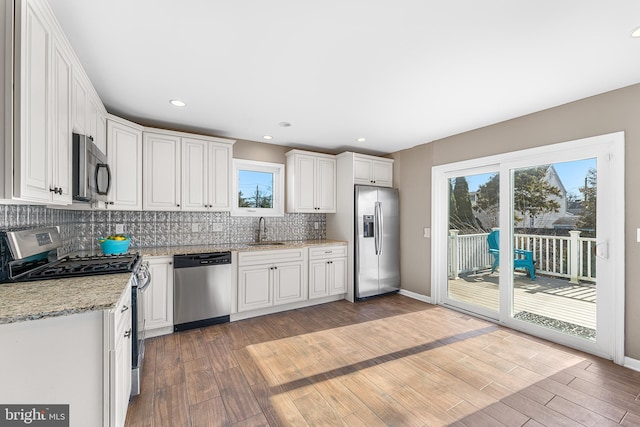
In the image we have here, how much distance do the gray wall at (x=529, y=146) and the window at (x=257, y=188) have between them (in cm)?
201

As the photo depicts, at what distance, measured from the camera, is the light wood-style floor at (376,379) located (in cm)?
188

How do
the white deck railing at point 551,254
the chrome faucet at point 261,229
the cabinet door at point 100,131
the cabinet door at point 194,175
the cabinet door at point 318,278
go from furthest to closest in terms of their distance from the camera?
the chrome faucet at point 261,229, the cabinet door at point 318,278, the cabinet door at point 194,175, the white deck railing at point 551,254, the cabinet door at point 100,131

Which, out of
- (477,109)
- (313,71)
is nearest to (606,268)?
(477,109)

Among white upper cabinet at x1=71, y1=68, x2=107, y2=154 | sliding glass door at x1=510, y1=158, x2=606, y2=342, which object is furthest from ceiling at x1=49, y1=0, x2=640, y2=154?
sliding glass door at x1=510, y1=158, x2=606, y2=342

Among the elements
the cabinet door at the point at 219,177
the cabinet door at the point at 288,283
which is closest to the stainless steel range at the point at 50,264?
the cabinet door at the point at 219,177

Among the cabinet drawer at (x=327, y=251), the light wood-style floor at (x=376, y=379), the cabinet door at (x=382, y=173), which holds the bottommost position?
the light wood-style floor at (x=376, y=379)

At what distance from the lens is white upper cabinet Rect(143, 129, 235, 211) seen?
334cm

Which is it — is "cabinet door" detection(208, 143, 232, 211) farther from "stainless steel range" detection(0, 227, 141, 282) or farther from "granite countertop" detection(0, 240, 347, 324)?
"granite countertop" detection(0, 240, 347, 324)

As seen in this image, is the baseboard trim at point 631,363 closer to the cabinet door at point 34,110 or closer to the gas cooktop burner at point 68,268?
the gas cooktop burner at point 68,268

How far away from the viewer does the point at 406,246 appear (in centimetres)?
470

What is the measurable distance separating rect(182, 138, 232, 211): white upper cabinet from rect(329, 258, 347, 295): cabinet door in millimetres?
1745

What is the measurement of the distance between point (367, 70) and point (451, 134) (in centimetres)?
220

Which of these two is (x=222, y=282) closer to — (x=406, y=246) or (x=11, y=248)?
(x=11, y=248)

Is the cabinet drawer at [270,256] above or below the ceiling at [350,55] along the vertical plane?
below
